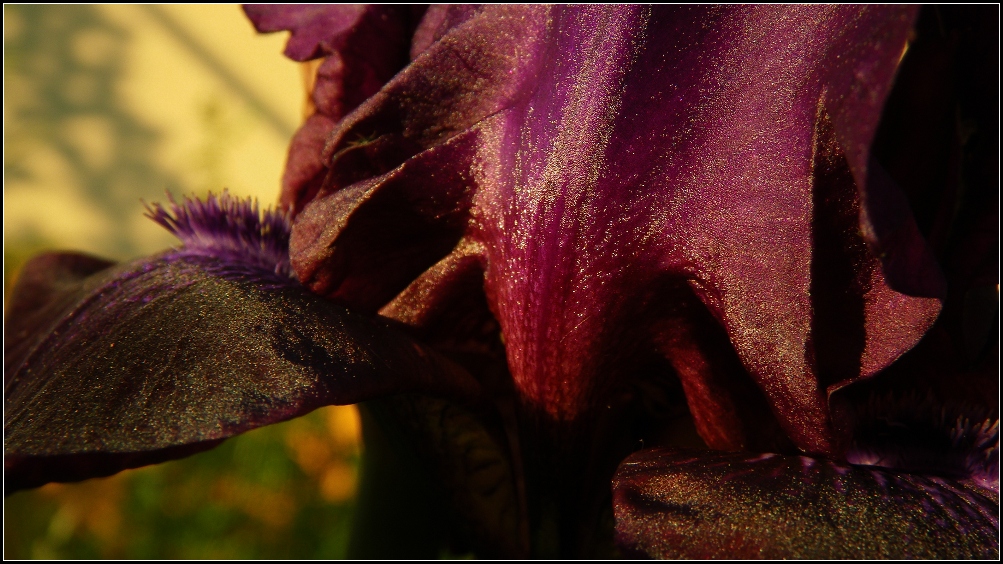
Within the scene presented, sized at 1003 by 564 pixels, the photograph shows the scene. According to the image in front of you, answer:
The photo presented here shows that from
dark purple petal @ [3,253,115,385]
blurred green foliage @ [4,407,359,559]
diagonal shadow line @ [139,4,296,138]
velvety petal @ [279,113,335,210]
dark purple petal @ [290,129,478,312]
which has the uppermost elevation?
diagonal shadow line @ [139,4,296,138]

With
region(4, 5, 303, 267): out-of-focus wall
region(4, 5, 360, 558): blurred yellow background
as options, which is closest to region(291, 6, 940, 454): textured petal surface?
region(4, 5, 360, 558): blurred yellow background

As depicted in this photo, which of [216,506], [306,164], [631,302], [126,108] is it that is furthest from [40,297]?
[126,108]

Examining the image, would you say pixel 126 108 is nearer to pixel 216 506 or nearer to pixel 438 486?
pixel 216 506

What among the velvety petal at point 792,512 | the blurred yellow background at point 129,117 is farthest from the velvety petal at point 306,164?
the blurred yellow background at point 129,117

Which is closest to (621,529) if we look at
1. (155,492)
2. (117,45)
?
(155,492)

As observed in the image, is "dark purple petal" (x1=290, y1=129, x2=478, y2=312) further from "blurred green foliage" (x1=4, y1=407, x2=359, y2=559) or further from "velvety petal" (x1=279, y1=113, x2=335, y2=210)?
"blurred green foliage" (x1=4, y1=407, x2=359, y2=559)

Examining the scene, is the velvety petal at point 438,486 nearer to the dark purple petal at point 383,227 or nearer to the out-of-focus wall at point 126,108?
the dark purple petal at point 383,227
